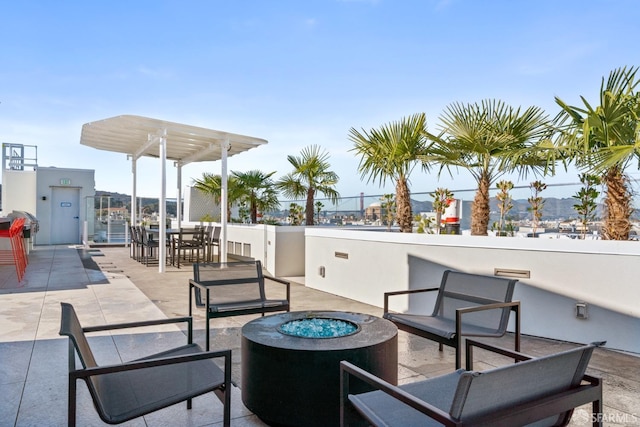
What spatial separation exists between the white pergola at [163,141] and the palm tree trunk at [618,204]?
7.16 metres

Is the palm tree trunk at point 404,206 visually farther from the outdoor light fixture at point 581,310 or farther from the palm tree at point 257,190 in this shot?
the palm tree at point 257,190

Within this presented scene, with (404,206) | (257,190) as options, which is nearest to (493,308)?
(404,206)

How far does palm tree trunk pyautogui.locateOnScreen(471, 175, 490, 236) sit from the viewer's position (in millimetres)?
5367

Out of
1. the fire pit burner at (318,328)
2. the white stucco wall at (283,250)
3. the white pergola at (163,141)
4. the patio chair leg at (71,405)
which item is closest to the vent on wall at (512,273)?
the fire pit burner at (318,328)

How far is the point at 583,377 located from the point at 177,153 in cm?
1182

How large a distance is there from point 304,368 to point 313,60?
838cm

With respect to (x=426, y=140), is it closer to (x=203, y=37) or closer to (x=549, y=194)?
(x=549, y=194)

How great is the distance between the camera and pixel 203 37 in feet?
27.9

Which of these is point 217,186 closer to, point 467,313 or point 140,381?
point 467,313

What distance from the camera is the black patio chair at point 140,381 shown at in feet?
5.95

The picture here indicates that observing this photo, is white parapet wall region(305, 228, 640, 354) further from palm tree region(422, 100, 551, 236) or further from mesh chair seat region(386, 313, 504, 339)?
mesh chair seat region(386, 313, 504, 339)

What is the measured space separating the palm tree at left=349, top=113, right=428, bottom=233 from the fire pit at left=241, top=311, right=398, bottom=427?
3766mm

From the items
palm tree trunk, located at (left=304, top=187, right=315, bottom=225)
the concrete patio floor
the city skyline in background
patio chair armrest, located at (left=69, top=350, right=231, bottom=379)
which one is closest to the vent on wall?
the concrete patio floor

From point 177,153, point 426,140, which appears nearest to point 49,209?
point 177,153
